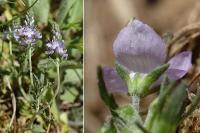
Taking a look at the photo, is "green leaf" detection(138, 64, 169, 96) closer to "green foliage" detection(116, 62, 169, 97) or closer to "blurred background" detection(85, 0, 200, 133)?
"green foliage" detection(116, 62, 169, 97)

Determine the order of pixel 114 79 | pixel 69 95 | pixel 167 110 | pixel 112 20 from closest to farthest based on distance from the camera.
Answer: pixel 167 110 → pixel 114 79 → pixel 69 95 → pixel 112 20

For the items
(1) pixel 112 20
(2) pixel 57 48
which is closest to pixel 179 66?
(2) pixel 57 48

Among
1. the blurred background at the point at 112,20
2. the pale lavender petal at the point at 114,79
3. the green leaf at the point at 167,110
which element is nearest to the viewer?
the green leaf at the point at 167,110

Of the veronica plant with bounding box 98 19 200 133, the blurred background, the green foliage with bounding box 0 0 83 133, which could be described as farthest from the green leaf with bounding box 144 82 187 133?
the blurred background

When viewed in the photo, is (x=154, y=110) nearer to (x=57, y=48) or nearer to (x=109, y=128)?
(x=109, y=128)

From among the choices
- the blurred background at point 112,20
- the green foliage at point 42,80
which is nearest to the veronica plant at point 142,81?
the green foliage at point 42,80

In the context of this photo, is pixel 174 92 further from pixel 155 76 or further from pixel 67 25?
pixel 67 25

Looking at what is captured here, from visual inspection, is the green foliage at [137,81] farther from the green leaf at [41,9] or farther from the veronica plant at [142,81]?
the green leaf at [41,9]
